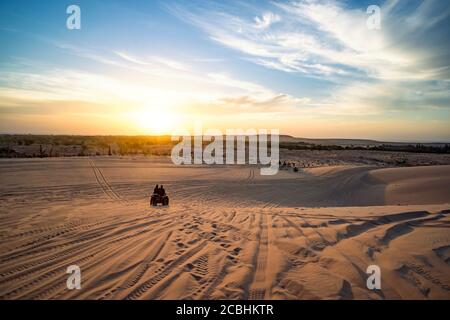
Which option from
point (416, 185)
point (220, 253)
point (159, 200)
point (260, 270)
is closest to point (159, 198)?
point (159, 200)

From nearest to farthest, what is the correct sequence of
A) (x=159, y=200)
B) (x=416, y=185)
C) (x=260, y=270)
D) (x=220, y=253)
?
(x=260, y=270) → (x=220, y=253) → (x=159, y=200) → (x=416, y=185)

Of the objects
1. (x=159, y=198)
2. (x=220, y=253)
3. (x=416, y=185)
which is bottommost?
(x=416, y=185)

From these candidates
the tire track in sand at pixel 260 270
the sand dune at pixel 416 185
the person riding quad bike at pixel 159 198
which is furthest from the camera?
the sand dune at pixel 416 185

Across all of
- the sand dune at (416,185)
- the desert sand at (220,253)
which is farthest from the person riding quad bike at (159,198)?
the sand dune at (416,185)

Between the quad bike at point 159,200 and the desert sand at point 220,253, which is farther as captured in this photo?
the quad bike at point 159,200

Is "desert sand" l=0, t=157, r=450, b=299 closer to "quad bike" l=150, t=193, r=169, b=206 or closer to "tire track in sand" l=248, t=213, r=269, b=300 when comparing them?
"tire track in sand" l=248, t=213, r=269, b=300

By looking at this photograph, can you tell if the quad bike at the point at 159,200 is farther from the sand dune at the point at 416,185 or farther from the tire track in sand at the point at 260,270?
the sand dune at the point at 416,185

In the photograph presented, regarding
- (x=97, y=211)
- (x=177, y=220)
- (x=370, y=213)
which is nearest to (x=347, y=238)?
(x=370, y=213)

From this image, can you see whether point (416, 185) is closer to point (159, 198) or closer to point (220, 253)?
point (159, 198)

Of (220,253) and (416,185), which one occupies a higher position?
(220,253)

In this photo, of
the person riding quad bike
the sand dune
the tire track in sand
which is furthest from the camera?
the sand dune

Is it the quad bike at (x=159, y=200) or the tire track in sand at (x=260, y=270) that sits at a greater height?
the tire track in sand at (x=260, y=270)

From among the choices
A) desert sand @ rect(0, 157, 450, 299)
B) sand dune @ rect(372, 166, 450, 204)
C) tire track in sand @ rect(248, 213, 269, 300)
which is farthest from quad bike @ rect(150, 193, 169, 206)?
sand dune @ rect(372, 166, 450, 204)
